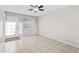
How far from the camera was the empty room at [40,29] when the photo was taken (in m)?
3.39

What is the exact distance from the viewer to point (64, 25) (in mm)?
4371

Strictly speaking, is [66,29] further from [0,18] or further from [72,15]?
[0,18]

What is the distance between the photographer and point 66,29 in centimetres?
422

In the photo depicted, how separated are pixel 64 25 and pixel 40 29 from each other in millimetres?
3173

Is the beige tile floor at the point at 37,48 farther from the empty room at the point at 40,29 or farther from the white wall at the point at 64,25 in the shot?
the white wall at the point at 64,25

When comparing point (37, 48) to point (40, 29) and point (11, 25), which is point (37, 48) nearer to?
point (11, 25)

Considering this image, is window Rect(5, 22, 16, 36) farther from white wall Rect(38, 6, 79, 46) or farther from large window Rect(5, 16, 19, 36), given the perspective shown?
white wall Rect(38, 6, 79, 46)

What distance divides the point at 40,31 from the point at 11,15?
3.17 metres

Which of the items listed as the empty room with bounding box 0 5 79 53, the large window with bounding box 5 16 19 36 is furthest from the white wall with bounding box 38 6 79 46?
Answer: the large window with bounding box 5 16 19 36

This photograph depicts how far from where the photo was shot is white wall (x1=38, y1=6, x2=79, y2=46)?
3.65 metres

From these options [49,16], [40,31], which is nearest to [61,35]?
[49,16]

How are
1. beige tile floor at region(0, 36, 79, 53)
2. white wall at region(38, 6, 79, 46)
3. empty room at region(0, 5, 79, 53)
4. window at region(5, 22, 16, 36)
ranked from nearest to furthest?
beige tile floor at region(0, 36, 79, 53) < empty room at region(0, 5, 79, 53) < white wall at region(38, 6, 79, 46) < window at region(5, 22, 16, 36)

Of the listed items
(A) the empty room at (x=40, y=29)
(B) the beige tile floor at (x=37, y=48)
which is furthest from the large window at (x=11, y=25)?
(B) the beige tile floor at (x=37, y=48)
